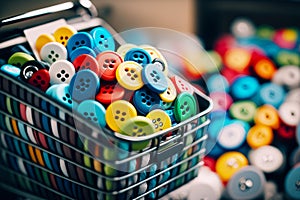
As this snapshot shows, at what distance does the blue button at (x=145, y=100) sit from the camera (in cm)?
54

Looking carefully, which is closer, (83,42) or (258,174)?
(83,42)

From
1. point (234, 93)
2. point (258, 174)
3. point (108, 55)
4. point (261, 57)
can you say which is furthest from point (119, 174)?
point (261, 57)

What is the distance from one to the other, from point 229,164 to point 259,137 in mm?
83

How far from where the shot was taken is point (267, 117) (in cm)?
86

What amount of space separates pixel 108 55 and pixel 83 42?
0.05 meters

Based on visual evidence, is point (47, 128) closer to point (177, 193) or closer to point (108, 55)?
point (108, 55)

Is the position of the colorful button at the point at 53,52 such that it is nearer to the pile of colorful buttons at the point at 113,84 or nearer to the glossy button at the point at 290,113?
the pile of colorful buttons at the point at 113,84

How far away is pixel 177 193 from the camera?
0.67 m

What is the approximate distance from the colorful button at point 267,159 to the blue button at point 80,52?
36 centimetres

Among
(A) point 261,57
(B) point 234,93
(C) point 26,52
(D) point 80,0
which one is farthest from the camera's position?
(A) point 261,57

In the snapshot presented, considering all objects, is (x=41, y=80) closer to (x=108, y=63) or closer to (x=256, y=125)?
(x=108, y=63)

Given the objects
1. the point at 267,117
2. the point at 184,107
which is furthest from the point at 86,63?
the point at 267,117

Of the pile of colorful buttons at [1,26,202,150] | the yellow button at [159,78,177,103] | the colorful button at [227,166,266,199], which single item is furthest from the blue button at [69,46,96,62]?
the colorful button at [227,166,266,199]

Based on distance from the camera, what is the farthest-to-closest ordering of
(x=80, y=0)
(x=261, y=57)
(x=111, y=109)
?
(x=261, y=57) < (x=80, y=0) < (x=111, y=109)
